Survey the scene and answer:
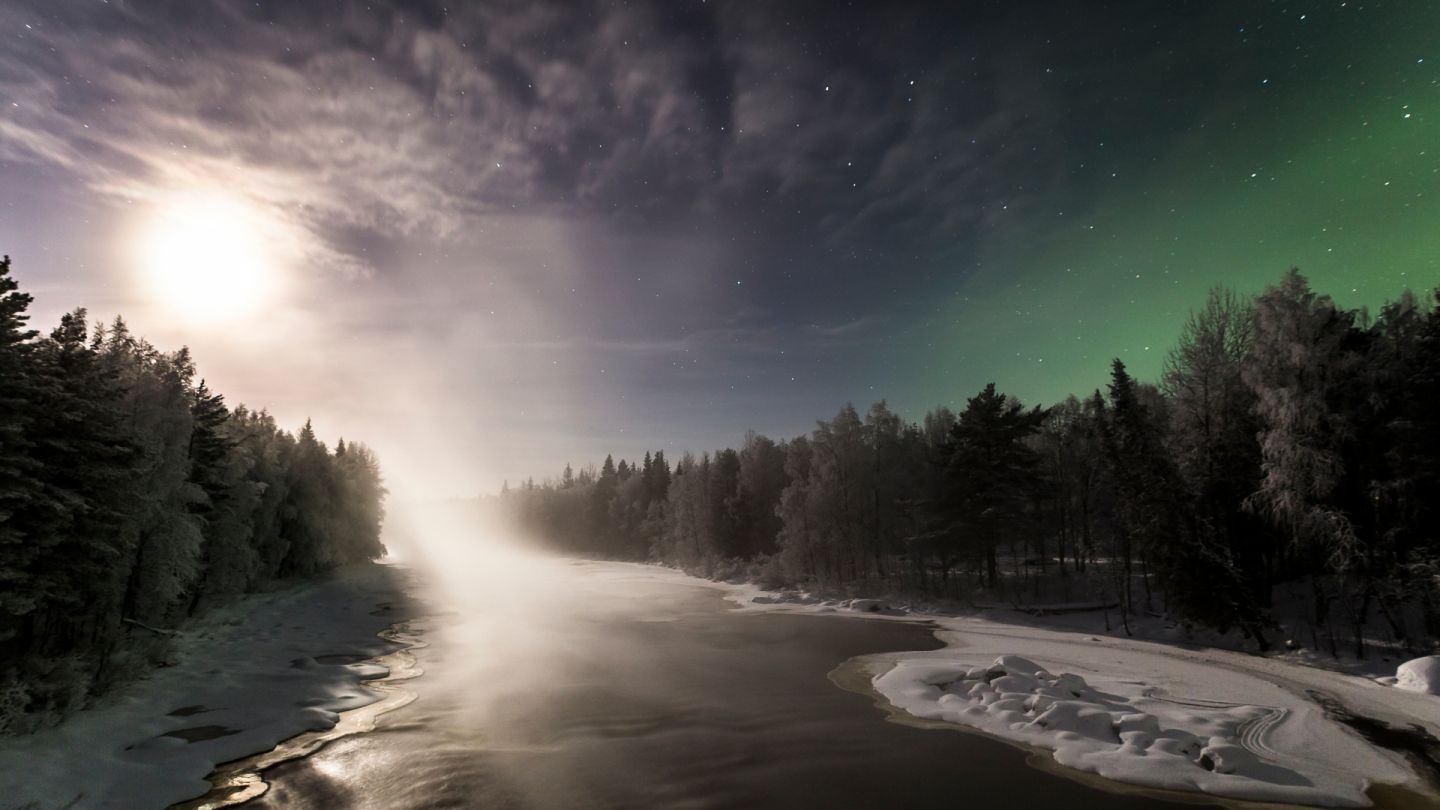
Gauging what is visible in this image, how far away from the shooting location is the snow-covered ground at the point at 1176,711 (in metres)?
14.8

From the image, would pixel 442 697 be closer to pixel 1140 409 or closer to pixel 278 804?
pixel 278 804

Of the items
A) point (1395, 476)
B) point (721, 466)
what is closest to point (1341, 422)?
point (1395, 476)

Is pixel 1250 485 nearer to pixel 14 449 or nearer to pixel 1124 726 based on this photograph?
pixel 1124 726

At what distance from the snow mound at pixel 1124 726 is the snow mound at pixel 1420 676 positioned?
24.5 ft

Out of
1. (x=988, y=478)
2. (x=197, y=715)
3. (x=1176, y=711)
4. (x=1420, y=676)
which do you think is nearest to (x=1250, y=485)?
(x=1420, y=676)

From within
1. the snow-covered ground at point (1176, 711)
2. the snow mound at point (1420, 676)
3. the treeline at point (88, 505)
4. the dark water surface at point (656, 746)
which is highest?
the treeline at point (88, 505)

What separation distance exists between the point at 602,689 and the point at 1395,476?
122ft

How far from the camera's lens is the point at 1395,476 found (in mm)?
27219

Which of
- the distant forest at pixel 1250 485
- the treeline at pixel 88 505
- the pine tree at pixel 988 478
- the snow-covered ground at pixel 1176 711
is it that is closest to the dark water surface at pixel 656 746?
the snow-covered ground at pixel 1176 711

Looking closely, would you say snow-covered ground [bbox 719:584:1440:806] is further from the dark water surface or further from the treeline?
the treeline

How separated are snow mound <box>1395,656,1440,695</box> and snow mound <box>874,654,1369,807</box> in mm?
7479

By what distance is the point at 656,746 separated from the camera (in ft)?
57.7

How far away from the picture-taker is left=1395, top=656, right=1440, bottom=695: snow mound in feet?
70.5

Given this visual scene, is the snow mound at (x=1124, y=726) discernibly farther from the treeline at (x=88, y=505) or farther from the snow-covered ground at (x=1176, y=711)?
the treeline at (x=88, y=505)
